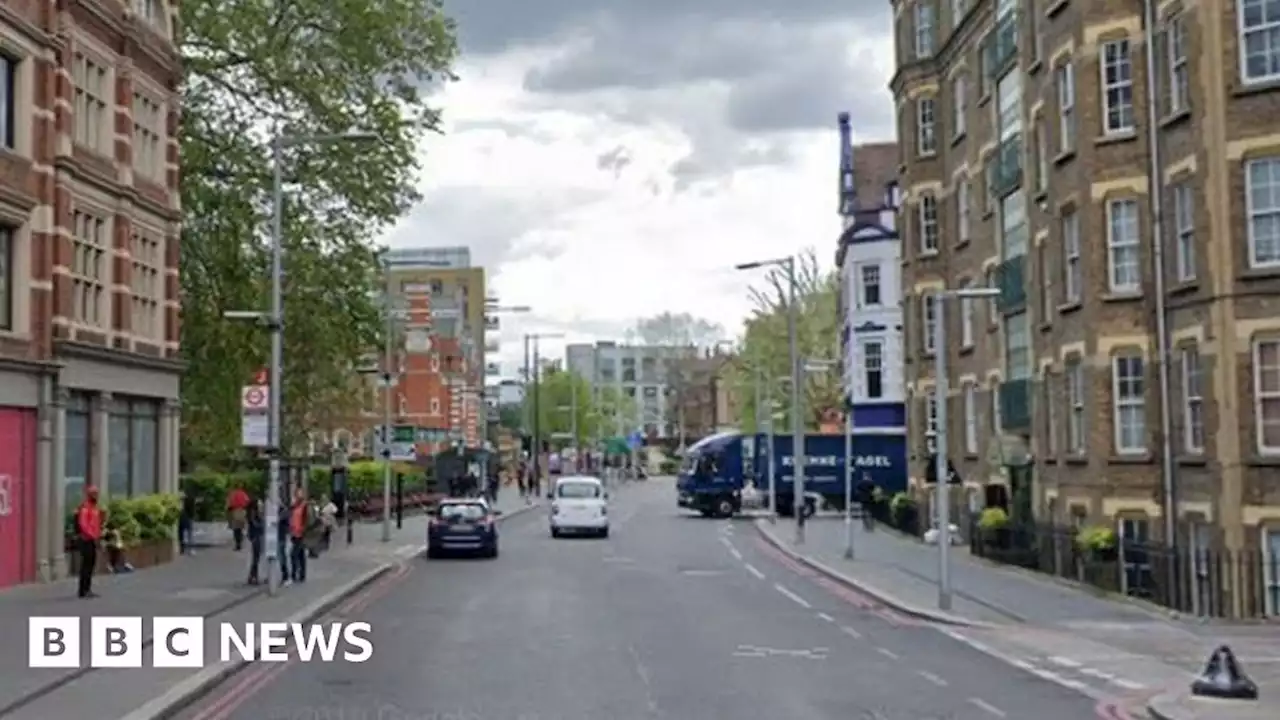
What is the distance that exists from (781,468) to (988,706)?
4822 centimetres

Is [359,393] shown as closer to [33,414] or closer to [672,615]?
[33,414]

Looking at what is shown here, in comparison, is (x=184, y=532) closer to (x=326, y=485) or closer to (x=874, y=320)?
(x=326, y=485)

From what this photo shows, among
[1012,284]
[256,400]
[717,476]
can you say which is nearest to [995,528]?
[1012,284]

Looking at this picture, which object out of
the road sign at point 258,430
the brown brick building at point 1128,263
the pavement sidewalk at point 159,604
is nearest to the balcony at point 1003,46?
the brown brick building at point 1128,263

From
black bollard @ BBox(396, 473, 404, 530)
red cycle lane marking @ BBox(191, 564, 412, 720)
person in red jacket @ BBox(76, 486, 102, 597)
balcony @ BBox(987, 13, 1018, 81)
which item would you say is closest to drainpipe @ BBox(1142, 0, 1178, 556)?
balcony @ BBox(987, 13, 1018, 81)

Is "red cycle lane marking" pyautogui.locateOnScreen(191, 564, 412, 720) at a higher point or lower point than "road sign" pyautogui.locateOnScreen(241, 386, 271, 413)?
lower

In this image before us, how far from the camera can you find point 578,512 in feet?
162

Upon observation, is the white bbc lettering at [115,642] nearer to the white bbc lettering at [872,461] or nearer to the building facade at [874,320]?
the white bbc lettering at [872,461]

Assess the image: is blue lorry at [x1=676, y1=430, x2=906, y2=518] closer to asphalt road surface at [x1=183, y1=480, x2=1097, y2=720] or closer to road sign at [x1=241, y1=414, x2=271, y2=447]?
asphalt road surface at [x1=183, y1=480, x2=1097, y2=720]

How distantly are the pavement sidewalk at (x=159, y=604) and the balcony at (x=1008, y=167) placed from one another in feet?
55.0

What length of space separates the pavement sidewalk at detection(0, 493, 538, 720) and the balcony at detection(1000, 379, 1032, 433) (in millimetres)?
14534

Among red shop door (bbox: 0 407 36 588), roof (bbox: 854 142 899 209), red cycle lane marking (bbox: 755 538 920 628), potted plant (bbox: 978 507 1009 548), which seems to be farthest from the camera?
roof (bbox: 854 142 899 209)

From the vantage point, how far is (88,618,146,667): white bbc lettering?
18.4 m

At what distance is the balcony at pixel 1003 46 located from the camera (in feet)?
121
